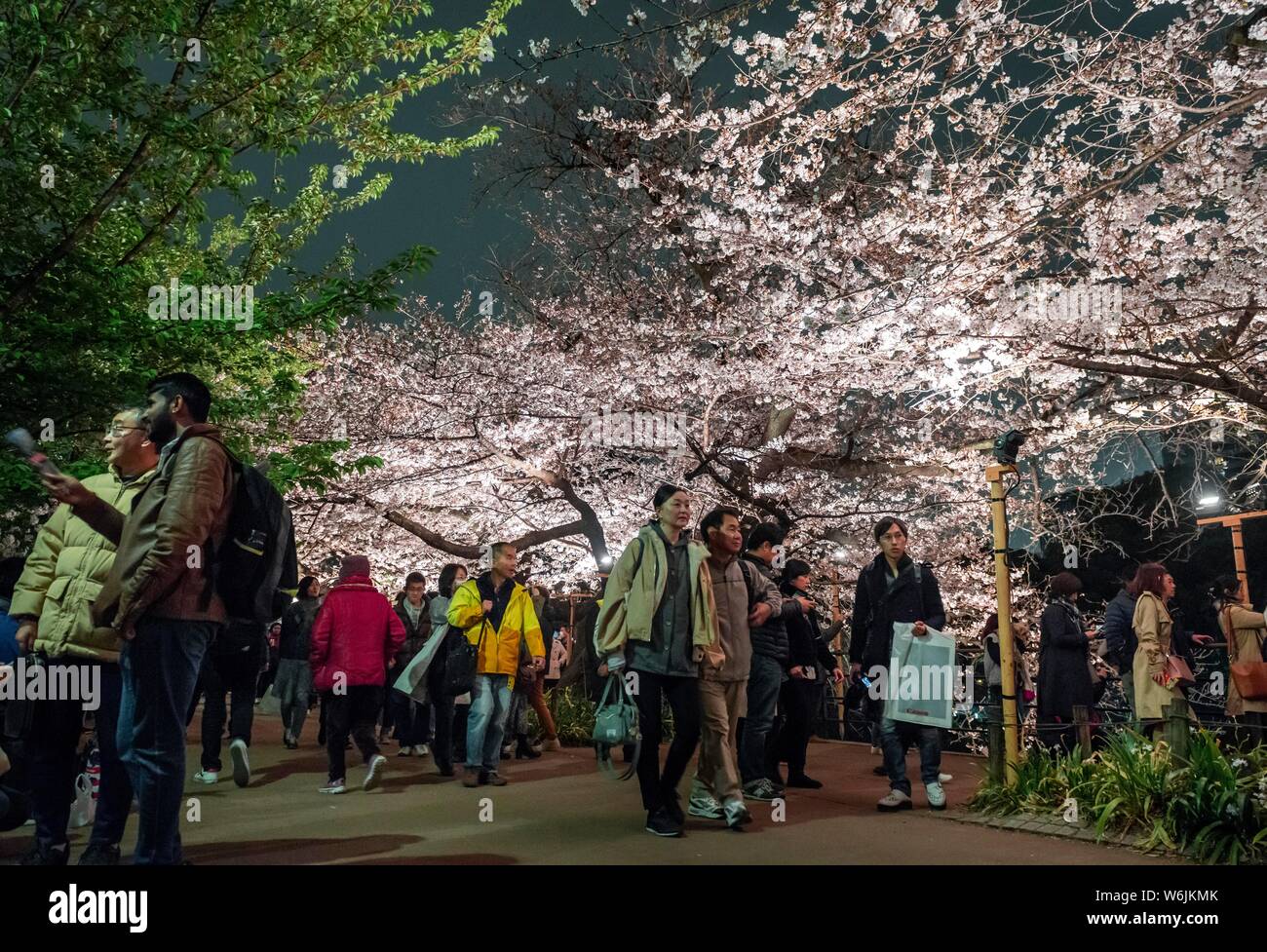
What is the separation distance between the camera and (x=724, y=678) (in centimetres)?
601

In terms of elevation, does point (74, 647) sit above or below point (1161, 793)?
above

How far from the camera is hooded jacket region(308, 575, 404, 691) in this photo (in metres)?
6.96

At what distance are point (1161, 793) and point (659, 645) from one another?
9.81ft

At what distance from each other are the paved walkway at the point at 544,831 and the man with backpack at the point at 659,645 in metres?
0.33

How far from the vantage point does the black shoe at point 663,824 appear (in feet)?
17.7

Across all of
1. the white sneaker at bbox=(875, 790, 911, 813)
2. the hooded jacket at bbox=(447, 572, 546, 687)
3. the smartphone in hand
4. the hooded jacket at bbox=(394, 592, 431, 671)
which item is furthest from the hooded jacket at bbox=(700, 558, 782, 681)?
the hooded jacket at bbox=(394, 592, 431, 671)

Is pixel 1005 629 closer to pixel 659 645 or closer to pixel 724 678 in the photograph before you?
pixel 724 678

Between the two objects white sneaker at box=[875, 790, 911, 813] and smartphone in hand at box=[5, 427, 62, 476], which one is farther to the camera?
white sneaker at box=[875, 790, 911, 813]

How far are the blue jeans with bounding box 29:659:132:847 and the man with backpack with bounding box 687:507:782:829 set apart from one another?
3.08 meters

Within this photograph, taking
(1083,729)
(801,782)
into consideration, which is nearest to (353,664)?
(801,782)

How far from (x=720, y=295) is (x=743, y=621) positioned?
8.84 metres

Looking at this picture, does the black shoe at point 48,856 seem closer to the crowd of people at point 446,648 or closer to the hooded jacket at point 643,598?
the crowd of people at point 446,648

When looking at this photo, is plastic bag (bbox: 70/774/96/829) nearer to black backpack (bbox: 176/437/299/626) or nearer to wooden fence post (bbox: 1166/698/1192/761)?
black backpack (bbox: 176/437/299/626)

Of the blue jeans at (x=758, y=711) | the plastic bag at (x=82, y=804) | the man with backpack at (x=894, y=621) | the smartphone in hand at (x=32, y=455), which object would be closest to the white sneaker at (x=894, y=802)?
the man with backpack at (x=894, y=621)
